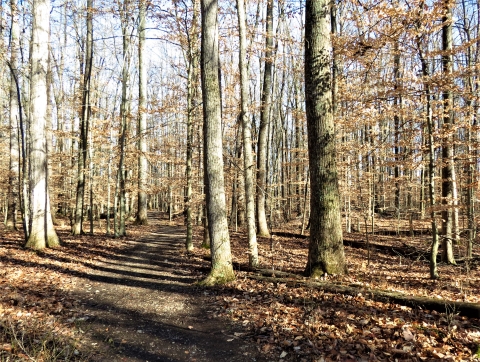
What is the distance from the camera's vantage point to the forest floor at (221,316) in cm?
397

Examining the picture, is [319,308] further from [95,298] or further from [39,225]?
[39,225]

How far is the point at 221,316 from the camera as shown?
5.52 meters

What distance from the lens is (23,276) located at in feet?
23.8

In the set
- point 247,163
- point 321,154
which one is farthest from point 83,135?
point 321,154

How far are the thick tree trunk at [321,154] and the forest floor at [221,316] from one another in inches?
19.1

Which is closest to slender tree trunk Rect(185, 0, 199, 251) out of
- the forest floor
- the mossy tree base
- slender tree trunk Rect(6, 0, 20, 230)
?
the forest floor

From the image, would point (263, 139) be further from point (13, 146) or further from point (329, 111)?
point (13, 146)

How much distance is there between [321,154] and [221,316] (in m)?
3.84

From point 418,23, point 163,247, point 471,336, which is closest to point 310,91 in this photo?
point 418,23

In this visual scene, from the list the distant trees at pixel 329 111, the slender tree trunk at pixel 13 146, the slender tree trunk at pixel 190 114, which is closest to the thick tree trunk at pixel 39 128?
the distant trees at pixel 329 111

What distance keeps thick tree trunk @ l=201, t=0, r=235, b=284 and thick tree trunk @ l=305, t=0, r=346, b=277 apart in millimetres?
2021

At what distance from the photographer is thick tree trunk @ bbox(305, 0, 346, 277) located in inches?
259

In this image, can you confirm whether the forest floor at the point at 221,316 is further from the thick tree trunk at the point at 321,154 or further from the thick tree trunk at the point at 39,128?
the thick tree trunk at the point at 39,128

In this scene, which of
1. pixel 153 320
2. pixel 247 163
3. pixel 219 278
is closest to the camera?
pixel 153 320
